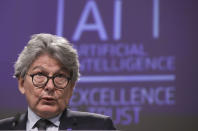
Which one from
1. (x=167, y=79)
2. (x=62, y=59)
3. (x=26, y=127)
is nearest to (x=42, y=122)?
(x=26, y=127)

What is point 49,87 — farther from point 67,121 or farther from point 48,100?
point 67,121

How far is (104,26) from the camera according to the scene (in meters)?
3.51

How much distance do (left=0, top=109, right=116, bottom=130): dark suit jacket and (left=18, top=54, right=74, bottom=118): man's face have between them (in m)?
0.06

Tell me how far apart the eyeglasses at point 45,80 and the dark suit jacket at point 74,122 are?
0.45ft

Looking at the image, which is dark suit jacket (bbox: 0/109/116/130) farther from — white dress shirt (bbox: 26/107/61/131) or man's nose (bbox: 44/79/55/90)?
man's nose (bbox: 44/79/55/90)

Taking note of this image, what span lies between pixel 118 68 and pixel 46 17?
32.2 inches

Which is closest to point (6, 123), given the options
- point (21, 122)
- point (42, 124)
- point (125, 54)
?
point (21, 122)

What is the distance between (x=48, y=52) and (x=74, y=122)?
12.0 inches

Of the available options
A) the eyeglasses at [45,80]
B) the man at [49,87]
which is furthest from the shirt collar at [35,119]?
the eyeglasses at [45,80]

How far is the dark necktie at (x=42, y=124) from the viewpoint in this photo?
1.62m

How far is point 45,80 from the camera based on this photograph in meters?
1.62

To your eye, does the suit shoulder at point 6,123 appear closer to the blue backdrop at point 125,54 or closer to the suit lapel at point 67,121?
the suit lapel at point 67,121

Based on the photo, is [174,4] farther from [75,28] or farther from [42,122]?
[42,122]

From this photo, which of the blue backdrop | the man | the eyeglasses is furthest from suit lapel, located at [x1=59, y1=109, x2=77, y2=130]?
the blue backdrop
